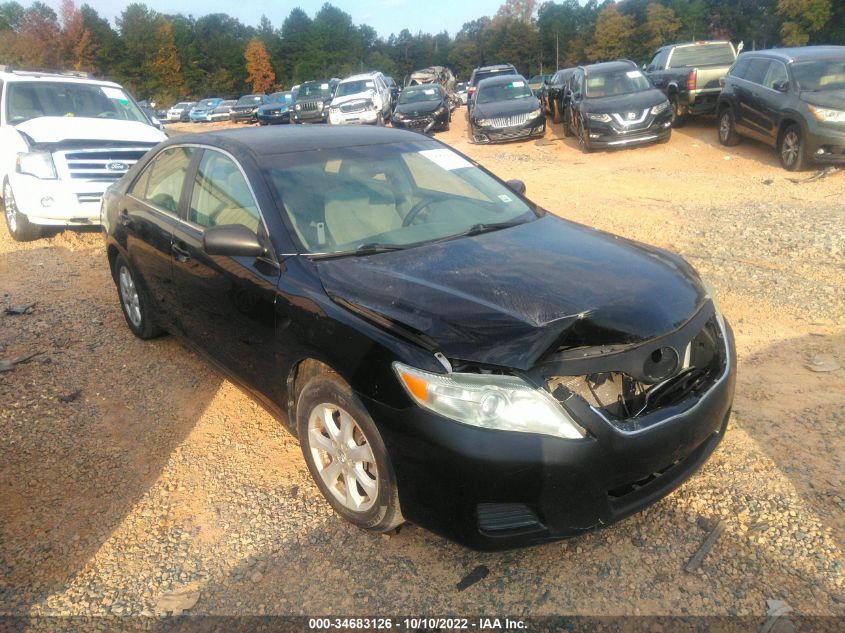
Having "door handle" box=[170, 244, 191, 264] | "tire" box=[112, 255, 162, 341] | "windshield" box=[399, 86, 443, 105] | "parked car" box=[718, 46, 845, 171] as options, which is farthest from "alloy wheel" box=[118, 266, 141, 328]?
"windshield" box=[399, 86, 443, 105]

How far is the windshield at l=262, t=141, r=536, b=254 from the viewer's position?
341 centimetres

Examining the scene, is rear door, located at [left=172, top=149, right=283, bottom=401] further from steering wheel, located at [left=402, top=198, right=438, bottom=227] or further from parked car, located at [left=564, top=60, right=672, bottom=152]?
parked car, located at [left=564, top=60, right=672, bottom=152]

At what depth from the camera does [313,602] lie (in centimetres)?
263

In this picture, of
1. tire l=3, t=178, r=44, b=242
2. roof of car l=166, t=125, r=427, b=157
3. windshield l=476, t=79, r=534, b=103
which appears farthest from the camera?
windshield l=476, t=79, r=534, b=103

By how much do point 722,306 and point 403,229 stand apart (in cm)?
313

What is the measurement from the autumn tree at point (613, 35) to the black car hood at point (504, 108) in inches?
2137

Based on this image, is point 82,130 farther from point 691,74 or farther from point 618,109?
point 691,74

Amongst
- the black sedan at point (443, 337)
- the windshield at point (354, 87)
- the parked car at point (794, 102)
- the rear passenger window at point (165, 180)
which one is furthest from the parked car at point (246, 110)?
the black sedan at point (443, 337)

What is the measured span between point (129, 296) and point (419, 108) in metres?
15.8

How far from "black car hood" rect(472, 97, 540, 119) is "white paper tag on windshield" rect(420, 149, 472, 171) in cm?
1208

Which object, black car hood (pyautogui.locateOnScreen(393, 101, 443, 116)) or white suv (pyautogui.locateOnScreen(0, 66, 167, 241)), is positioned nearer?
white suv (pyautogui.locateOnScreen(0, 66, 167, 241))

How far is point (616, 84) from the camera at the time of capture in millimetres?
13969

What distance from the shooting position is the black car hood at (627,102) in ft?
42.7

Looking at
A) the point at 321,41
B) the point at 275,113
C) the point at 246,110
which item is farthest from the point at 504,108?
the point at 321,41
